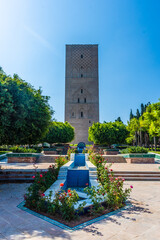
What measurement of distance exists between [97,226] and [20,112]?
16.3ft

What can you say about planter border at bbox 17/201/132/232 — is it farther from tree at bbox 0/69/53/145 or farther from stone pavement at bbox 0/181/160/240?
tree at bbox 0/69/53/145

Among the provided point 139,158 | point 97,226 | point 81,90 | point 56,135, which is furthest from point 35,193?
point 81,90

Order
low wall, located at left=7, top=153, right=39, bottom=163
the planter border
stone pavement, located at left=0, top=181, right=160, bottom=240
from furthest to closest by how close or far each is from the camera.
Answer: low wall, located at left=7, top=153, right=39, bottom=163, the planter border, stone pavement, located at left=0, top=181, right=160, bottom=240

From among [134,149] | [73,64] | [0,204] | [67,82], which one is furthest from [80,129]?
[0,204]

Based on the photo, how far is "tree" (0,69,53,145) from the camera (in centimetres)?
603

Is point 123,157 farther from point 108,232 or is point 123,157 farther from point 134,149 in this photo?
point 108,232

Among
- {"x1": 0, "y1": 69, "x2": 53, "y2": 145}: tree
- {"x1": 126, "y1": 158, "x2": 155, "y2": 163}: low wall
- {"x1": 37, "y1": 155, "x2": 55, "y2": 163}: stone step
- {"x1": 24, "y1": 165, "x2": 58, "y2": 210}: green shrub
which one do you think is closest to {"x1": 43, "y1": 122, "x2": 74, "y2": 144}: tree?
{"x1": 37, "y1": 155, "x2": 55, "y2": 163}: stone step

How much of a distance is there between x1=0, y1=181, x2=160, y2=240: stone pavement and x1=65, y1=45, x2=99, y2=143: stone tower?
35.4m

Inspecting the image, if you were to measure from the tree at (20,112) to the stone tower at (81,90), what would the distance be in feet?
102

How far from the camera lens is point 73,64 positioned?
4209 cm

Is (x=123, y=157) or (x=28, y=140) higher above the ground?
(x=28, y=140)

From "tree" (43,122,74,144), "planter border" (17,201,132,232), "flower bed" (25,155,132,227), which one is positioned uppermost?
"tree" (43,122,74,144)

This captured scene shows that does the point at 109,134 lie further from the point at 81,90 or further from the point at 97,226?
the point at 81,90

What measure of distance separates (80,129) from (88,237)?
3713 cm
